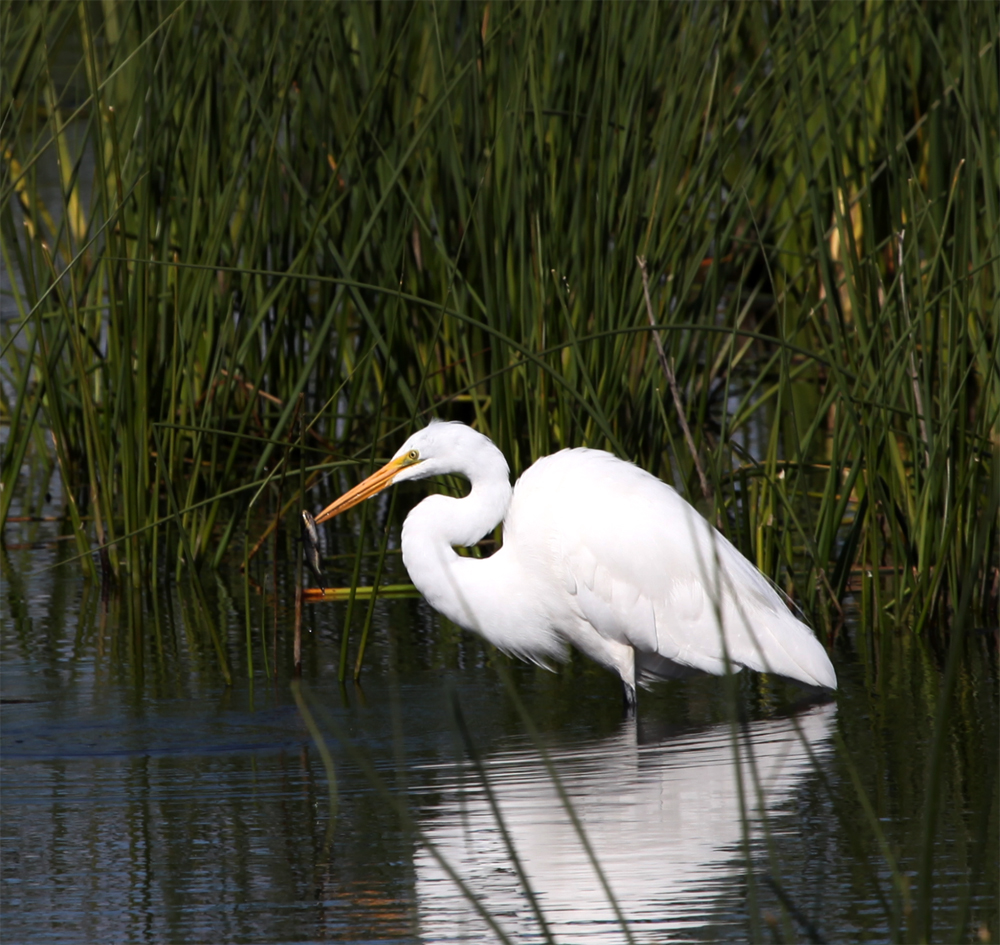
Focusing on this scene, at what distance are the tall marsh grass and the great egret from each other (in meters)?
0.16

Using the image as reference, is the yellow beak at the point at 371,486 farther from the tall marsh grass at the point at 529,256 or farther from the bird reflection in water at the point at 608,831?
the bird reflection in water at the point at 608,831

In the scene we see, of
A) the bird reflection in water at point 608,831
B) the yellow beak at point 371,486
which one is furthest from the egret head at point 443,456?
the bird reflection in water at point 608,831

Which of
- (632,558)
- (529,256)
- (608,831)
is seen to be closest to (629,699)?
(632,558)

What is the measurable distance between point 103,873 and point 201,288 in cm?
210

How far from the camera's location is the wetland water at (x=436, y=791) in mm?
2576

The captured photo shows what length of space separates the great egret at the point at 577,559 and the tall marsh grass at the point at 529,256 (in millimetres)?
159

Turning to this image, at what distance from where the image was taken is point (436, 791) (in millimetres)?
3285

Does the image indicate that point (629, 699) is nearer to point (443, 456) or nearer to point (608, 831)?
point (443, 456)

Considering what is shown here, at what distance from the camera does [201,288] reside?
4.49 metres

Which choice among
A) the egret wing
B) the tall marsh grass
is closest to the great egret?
the egret wing

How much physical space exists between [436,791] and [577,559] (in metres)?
0.97

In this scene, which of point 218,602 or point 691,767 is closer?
point 691,767

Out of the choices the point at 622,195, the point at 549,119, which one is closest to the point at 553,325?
the point at 622,195

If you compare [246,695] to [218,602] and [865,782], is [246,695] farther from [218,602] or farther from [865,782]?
[865,782]
